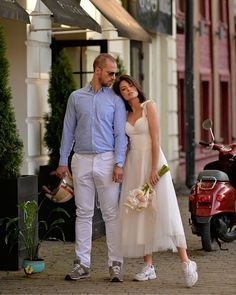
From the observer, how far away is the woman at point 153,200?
945 centimetres

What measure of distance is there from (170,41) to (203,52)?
462cm

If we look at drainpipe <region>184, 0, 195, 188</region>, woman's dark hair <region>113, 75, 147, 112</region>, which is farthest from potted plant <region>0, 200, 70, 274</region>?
drainpipe <region>184, 0, 195, 188</region>

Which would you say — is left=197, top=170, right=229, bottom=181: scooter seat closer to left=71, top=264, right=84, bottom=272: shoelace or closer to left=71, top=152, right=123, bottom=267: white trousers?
left=71, top=152, right=123, bottom=267: white trousers

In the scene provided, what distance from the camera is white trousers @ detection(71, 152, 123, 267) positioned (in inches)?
371

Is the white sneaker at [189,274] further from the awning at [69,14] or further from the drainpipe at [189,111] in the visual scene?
the drainpipe at [189,111]

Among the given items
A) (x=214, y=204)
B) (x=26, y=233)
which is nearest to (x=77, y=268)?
(x=26, y=233)

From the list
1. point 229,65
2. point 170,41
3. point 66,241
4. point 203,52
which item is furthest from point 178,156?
point 66,241

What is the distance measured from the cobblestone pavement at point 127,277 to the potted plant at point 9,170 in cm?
19

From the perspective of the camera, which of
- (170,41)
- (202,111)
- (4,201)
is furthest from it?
(202,111)

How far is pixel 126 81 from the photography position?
9484 millimetres

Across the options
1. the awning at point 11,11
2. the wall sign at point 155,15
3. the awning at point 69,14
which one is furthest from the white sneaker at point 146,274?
the wall sign at point 155,15

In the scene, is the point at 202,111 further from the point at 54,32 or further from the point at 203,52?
the point at 54,32

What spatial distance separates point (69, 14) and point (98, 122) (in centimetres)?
254

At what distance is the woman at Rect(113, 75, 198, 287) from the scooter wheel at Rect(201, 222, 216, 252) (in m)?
1.74
